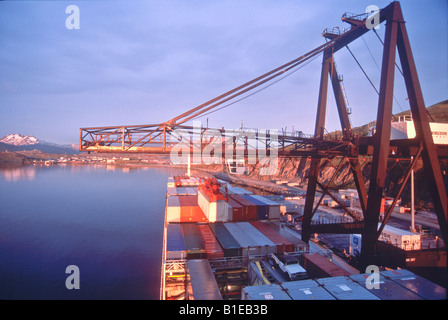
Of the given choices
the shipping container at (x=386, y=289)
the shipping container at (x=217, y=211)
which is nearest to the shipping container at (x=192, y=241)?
the shipping container at (x=217, y=211)

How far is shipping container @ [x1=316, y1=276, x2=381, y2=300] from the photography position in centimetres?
894

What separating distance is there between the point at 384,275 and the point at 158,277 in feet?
59.0

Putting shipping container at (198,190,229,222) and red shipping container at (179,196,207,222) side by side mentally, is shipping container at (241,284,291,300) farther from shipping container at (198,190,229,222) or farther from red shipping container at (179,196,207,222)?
red shipping container at (179,196,207,222)

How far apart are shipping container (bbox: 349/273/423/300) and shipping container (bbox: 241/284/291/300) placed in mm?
3442

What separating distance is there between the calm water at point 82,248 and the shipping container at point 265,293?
1248 cm

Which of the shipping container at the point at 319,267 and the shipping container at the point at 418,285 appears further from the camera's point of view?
the shipping container at the point at 319,267

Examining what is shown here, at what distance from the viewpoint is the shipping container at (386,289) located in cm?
893

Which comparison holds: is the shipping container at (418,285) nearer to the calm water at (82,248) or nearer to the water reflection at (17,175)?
the calm water at (82,248)

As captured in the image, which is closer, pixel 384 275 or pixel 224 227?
pixel 384 275

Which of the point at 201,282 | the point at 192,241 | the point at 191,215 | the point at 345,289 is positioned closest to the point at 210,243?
the point at 192,241

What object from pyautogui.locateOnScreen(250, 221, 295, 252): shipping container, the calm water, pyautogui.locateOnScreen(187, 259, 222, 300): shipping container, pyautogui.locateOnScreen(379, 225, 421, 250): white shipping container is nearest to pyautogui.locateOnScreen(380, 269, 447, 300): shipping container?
pyautogui.locateOnScreen(250, 221, 295, 252): shipping container
